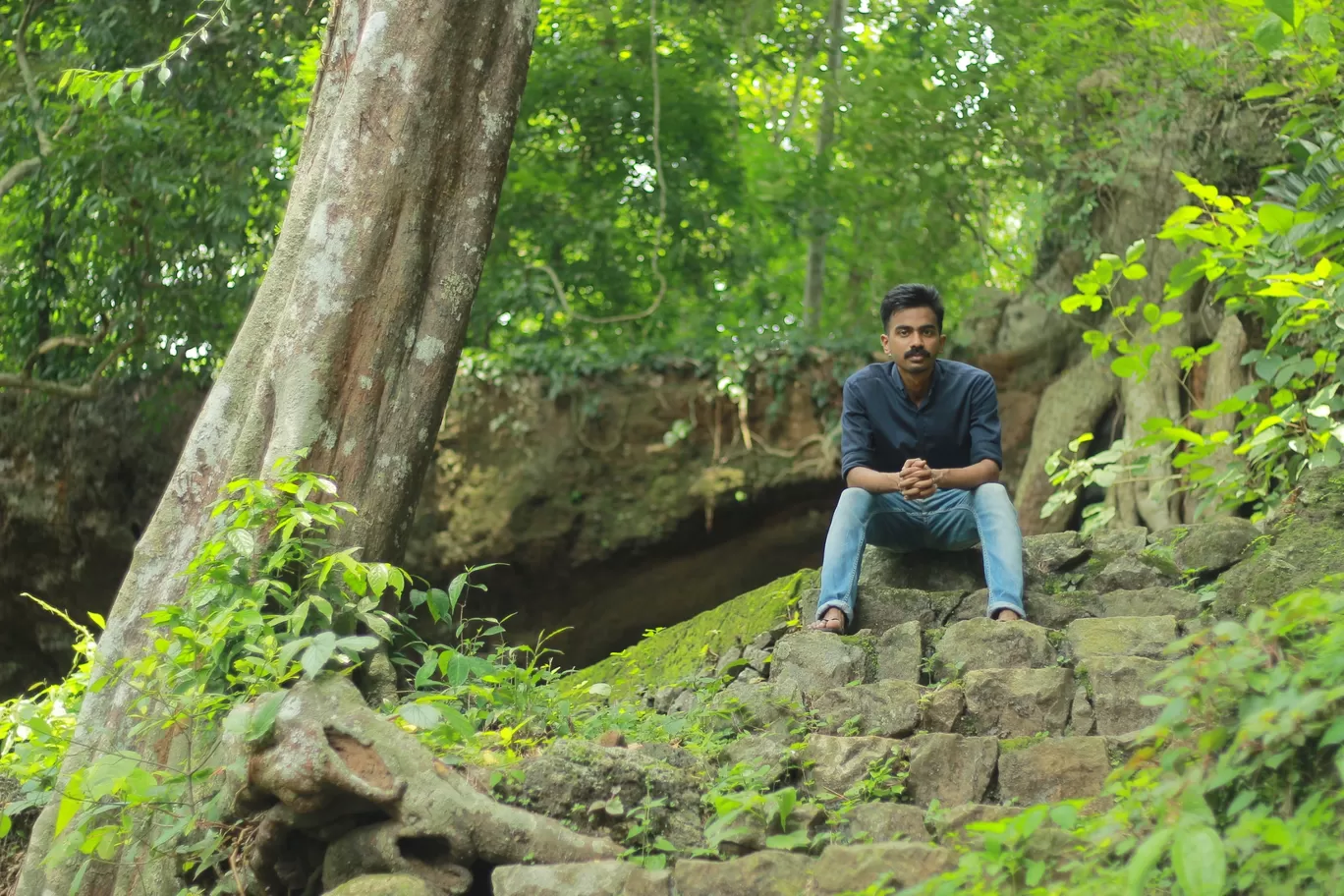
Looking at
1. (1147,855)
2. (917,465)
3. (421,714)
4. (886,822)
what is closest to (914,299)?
(917,465)

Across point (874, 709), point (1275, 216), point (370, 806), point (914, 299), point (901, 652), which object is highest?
point (1275, 216)

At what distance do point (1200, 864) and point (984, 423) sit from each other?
2.98 meters

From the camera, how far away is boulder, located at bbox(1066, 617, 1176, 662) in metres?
3.93

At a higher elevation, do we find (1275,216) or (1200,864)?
(1275,216)

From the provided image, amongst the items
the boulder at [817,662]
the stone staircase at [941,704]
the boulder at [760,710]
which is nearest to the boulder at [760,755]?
the stone staircase at [941,704]

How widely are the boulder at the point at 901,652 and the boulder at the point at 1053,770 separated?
668 millimetres

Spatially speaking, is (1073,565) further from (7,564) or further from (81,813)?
(7,564)

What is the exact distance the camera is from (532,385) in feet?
36.3

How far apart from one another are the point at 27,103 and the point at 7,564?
4.50 metres

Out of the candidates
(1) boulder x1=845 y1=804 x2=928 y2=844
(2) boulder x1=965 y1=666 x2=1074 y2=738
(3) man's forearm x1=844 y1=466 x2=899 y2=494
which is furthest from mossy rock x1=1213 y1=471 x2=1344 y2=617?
(1) boulder x1=845 y1=804 x2=928 y2=844

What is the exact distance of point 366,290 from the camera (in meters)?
4.50

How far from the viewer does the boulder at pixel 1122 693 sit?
3.64m

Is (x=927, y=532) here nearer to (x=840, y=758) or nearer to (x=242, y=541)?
(x=840, y=758)

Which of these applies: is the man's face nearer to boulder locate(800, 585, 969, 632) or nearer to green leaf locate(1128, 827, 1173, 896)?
boulder locate(800, 585, 969, 632)
